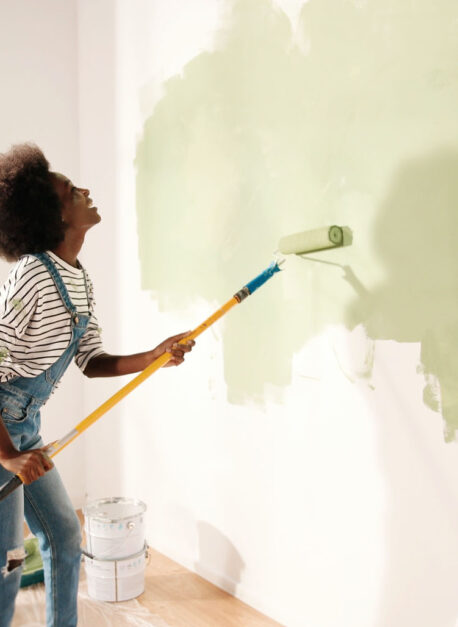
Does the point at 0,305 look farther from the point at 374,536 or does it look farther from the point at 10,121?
the point at 10,121

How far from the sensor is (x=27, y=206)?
142 cm

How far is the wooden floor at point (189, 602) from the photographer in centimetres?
178

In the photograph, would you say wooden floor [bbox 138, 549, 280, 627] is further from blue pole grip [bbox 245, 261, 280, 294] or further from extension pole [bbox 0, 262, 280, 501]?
blue pole grip [bbox 245, 261, 280, 294]

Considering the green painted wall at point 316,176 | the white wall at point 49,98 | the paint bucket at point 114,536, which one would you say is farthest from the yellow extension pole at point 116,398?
the white wall at point 49,98

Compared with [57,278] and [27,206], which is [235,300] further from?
[27,206]

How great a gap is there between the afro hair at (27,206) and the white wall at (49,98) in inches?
47.6

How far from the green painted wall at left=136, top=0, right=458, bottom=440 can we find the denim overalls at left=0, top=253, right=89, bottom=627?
0.59 meters

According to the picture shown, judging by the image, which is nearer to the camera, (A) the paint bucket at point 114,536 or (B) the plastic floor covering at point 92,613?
(B) the plastic floor covering at point 92,613

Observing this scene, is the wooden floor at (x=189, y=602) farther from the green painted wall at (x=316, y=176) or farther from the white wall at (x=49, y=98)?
the white wall at (x=49, y=98)

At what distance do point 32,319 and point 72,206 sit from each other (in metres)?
0.33

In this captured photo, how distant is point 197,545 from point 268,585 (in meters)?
0.36

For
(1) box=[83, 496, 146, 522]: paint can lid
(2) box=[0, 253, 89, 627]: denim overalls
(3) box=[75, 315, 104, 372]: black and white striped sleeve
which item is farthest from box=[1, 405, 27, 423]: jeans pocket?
(1) box=[83, 496, 146, 522]: paint can lid

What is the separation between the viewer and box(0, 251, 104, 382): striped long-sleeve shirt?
4.29 ft

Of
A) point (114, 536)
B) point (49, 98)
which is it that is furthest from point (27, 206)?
point (49, 98)
